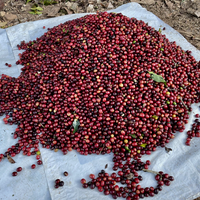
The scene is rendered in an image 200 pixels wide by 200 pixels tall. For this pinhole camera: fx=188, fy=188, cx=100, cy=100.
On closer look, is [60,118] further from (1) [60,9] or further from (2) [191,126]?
(1) [60,9]

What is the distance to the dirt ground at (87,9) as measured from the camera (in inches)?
212

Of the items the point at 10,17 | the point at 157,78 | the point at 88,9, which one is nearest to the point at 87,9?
the point at 88,9

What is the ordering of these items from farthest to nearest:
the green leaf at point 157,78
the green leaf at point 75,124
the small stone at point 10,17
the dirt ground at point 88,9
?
the small stone at point 10,17
the dirt ground at point 88,9
the green leaf at point 157,78
the green leaf at point 75,124

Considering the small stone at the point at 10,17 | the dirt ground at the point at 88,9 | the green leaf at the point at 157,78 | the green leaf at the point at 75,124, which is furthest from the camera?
the small stone at the point at 10,17

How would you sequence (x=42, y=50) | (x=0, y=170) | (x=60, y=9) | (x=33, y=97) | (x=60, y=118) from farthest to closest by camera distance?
(x=60, y=9) → (x=42, y=50) → (x=33, y=97) → (x=60, y=118) → (x=0, y=170)

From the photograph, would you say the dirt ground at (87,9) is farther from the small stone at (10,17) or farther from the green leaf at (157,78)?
the green leaf at (157,78)

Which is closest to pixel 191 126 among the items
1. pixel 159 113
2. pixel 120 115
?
pixel 159 113

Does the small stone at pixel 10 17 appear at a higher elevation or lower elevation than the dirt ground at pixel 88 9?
lower

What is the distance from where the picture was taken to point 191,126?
10.3ft

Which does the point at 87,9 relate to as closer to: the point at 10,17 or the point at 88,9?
the point at 88,9

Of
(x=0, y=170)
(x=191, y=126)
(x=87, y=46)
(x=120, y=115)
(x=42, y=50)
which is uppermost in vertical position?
(x=87, y=46)

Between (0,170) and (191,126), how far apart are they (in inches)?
123

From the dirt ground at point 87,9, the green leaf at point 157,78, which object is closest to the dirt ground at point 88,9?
the dirt ground at point 87,9

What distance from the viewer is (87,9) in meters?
5.89
